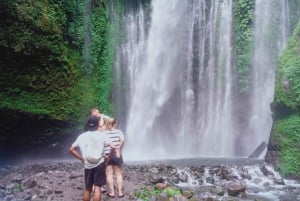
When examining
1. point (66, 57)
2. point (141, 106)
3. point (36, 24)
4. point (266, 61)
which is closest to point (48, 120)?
point (66, 57)

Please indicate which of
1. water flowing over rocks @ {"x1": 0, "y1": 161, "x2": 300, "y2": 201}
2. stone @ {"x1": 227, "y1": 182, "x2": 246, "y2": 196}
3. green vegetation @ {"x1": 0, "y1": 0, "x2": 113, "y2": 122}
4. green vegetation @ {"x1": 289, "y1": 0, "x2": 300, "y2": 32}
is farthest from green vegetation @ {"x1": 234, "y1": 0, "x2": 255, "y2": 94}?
stone @ {"x1": 227, "y1": 182, "x2": 246, "y2": 196}

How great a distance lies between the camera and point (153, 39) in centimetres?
2444

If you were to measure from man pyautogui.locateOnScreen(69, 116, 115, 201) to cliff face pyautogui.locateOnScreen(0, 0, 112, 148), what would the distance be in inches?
368

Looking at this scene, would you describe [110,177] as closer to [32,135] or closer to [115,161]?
[115,161]

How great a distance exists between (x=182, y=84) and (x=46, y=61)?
947 centimetres

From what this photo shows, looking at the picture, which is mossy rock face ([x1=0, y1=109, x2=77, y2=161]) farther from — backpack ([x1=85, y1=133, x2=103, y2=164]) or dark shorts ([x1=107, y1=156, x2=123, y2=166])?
backpack ([x1=85, y1=133, x2=103, y2=164])

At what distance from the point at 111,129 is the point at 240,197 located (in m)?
4.71

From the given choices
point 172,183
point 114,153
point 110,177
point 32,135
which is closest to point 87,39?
point 32,135

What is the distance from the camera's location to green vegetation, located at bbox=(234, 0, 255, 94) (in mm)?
23266

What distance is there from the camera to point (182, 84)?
76.7ft

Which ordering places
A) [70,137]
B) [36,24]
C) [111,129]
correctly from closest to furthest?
[111,129] → [36,24] → [70,137]

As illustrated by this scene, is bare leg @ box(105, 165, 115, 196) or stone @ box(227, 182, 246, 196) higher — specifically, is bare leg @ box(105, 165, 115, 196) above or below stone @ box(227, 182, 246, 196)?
above

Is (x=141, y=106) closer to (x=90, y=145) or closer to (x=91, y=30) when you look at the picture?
(x=91, y=30)

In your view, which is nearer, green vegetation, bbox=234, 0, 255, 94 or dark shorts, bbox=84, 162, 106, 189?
dark shorts, bbox=84, 162, 106, 189
